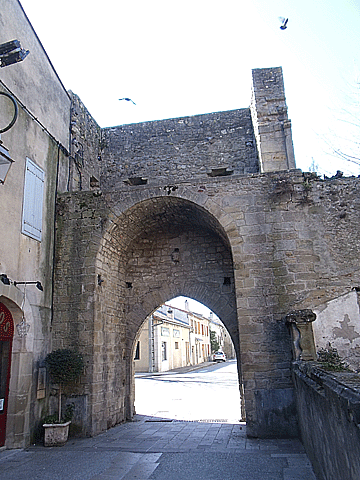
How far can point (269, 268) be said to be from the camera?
20.7 ft

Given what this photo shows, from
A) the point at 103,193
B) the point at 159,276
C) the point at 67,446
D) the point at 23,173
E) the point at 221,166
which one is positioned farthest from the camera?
the point at 221,166

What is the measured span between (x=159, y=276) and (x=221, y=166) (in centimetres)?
315

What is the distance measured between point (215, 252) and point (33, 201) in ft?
12.4

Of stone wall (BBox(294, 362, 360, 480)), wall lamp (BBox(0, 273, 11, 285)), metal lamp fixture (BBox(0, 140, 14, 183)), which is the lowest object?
stone wall (BBox(294, 362, 360, 480))

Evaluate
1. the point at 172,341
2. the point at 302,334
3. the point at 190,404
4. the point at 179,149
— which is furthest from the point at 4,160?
the point at 172,341

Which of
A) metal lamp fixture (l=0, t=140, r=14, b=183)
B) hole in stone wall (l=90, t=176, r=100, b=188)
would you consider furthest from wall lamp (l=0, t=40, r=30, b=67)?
hole in stone wall (l=90, t=176, r=100, b=188)

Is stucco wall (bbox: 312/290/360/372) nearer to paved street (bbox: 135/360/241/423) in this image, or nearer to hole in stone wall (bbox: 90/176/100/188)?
paved street (bbox: 135/360/241/423)

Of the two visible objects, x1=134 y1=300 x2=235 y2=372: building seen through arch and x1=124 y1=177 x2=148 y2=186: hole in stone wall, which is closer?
x1=124 y1=177 x2=148 y2=186: hole in stone wall

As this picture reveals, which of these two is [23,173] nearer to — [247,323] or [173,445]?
[247,323]

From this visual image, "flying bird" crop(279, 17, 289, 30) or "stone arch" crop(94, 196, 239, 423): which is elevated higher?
"flying bird" crop(279, 17, 289, 30)

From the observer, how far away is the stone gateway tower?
607cm

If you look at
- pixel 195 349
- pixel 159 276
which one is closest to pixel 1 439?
pixel 159 276

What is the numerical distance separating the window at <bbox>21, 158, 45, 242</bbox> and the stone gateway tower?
0.73m

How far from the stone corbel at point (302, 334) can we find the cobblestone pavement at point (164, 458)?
1175 mm
